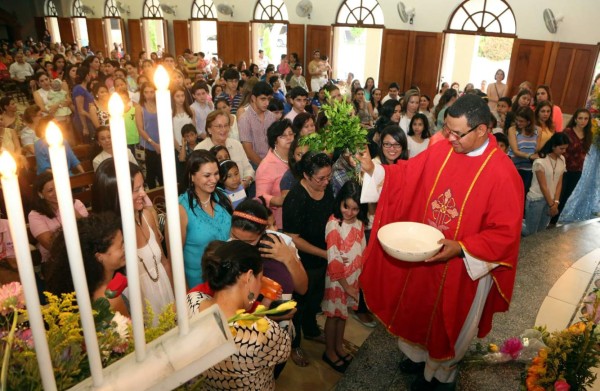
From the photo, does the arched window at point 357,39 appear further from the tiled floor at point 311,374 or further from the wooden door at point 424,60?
the tiled floor at point 311,374

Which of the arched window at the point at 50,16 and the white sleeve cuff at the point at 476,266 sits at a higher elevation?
the arched window at the point at 50,16

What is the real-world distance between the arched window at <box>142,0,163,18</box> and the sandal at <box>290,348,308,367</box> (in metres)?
19.0

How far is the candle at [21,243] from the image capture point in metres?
0.57

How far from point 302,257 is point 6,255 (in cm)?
222

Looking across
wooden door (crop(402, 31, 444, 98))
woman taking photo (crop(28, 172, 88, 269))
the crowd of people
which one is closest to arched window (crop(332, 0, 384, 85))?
wooden door (crop(402, 31, 444, 98))

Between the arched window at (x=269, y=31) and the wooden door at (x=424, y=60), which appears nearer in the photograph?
the wooden door at (x=424, y=60)

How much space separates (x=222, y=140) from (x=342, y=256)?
197cm

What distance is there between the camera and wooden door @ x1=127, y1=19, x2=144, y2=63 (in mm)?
19922

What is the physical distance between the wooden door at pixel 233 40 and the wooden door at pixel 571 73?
34.0 ft

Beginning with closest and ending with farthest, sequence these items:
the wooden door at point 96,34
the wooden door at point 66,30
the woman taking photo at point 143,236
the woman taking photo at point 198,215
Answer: the woman taking photo at point 143,236
the woman taking photo at point 198,215
the wooden door at point 96,34
the wooden door at point 66,30

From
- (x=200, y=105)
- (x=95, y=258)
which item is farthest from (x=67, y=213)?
(x=200, y=105)

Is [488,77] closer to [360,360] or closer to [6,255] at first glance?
[360,360]

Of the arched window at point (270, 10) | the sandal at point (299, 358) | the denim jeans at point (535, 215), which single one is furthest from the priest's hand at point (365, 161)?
the arched window at point (270, 10)

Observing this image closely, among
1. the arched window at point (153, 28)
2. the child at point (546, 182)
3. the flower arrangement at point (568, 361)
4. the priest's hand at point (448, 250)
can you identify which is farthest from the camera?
the arched window at point (153, 28)
